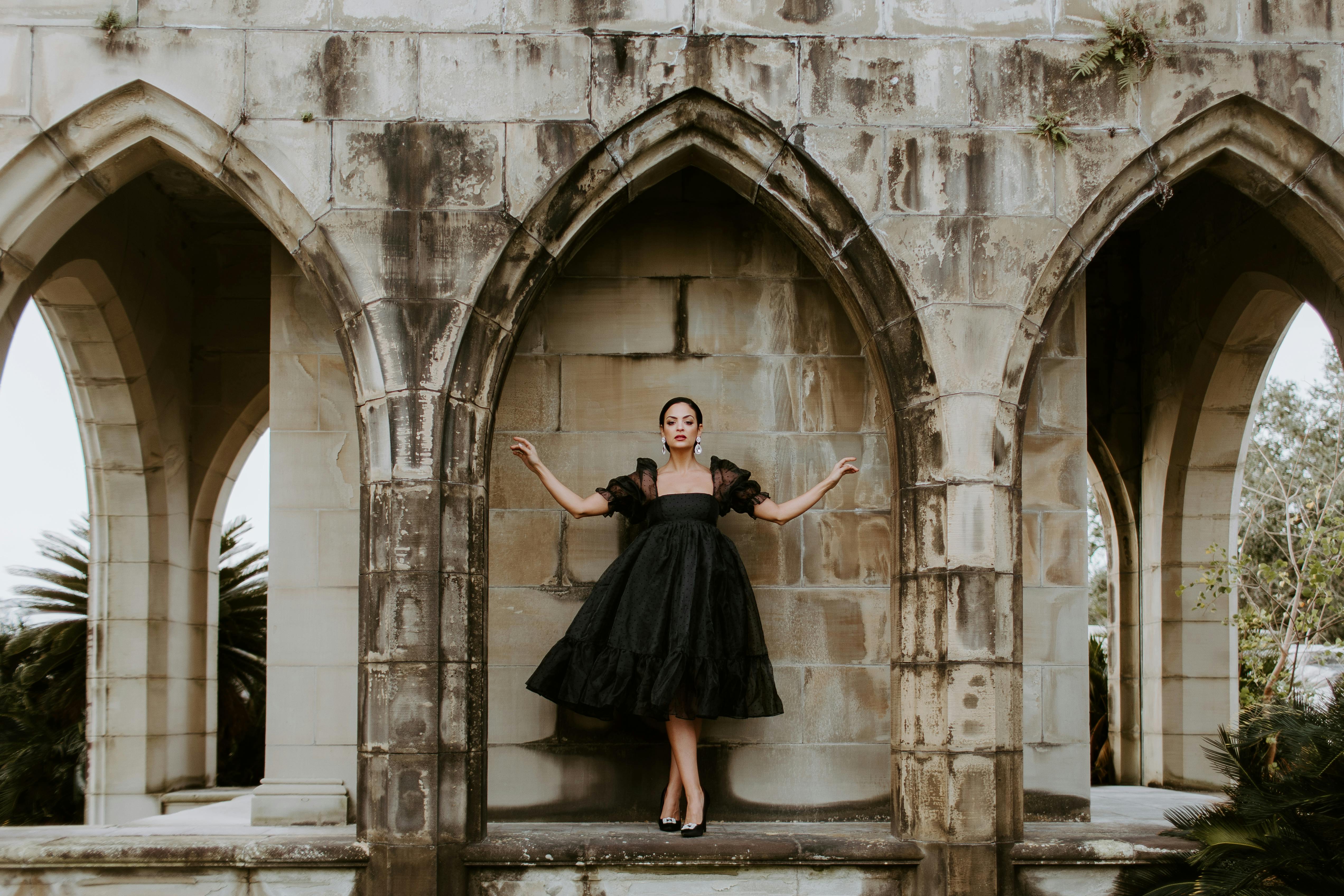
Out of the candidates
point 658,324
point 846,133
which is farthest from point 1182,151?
point 658,324

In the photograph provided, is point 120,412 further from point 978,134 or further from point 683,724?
point 978,134

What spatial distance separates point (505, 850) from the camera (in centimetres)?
525

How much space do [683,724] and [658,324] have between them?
2027 millimetres

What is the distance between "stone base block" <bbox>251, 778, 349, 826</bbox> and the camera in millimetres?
6078

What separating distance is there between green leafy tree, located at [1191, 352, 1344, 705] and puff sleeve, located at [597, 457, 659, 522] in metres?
3.08

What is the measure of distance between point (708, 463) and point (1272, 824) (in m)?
2.93

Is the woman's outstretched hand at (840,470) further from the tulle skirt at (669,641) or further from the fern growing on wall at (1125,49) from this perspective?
the fern growing on wall at (1125,49)

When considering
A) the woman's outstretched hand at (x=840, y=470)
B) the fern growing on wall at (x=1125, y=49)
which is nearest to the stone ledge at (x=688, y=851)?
the woman's outstretched hand at (x=840, y=470)

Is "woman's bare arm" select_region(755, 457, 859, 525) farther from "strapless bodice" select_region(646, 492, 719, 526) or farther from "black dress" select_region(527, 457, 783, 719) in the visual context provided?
"strapless bodice" select_region(646, 492, 719, 526)

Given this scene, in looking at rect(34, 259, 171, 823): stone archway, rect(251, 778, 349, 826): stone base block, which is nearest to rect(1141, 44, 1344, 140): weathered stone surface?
rect(251, 778, 349, 826): stone base block

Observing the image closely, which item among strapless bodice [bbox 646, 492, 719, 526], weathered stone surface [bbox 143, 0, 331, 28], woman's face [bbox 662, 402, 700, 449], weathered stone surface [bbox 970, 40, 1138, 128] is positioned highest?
weathered stone surface [bbox 143, 0, 331, 28]

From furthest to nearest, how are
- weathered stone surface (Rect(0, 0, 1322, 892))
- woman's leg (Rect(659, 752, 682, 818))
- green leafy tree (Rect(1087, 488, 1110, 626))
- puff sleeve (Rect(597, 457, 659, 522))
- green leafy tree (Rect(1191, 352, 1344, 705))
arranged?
green leafy tree (Rect(1087, 488, 1110, 626)) < green leafy tree (Rect(1191, 352, 1344, 705)) < puff sleeve (Rect(597, 457, 659, 522)) < woman's leg (Rect(659, 752, 682, 818)) < weathered stone surface (Rect(0, 0, 1322, 892))

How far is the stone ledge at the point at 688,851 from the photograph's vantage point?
5.24 metres

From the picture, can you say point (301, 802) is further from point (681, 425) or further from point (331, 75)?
point (331, 75)
